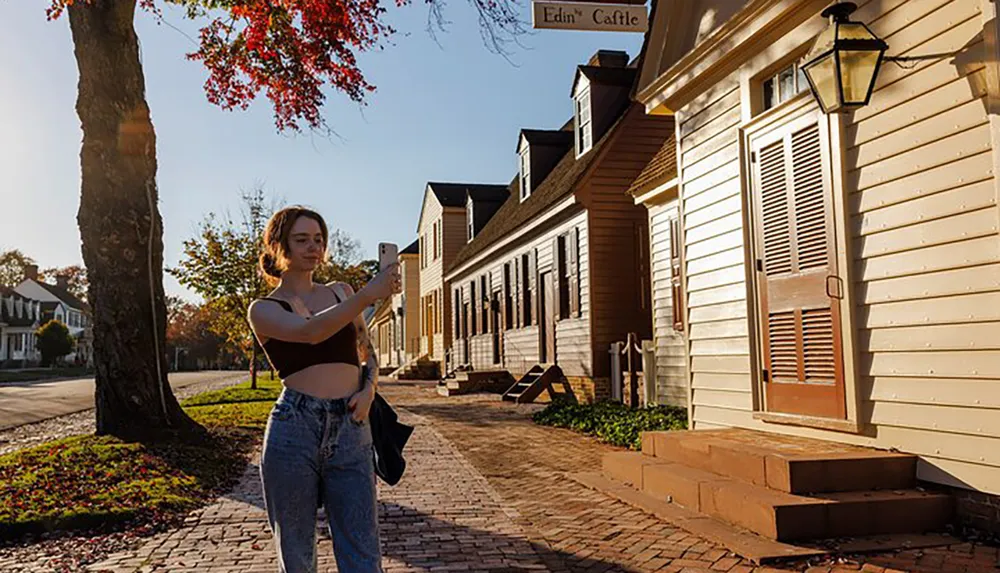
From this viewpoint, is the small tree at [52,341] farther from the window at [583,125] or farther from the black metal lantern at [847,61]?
the black metal lantern at [847,61]

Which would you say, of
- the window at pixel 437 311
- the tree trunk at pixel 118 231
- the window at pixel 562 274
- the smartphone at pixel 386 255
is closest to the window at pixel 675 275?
the window at pixel 562 274

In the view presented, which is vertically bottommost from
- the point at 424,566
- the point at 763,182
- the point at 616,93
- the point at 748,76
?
the point at 424,566

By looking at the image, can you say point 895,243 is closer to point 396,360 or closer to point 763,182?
point 763,182

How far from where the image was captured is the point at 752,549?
186 inches

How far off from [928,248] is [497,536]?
11.4 ft

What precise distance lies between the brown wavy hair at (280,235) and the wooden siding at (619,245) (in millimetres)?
12668

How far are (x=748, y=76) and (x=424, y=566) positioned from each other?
519 centimetres

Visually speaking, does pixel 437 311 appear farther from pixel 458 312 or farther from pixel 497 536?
pixel 497 536

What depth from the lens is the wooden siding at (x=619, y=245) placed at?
15.6m

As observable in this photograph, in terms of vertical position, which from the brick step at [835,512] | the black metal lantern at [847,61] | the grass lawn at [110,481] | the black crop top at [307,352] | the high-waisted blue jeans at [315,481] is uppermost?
the black metal lantern at [847,61]

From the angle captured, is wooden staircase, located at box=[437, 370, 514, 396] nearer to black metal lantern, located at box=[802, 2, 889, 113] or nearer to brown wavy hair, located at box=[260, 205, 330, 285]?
black metal lantern, located at box=[802, 2, 889, 113]

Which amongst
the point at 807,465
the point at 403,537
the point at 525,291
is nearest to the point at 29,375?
the point at 525,291

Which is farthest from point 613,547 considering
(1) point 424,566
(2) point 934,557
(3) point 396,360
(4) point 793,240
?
(3) point 396,360

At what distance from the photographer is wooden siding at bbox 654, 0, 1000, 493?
15.8 feet
